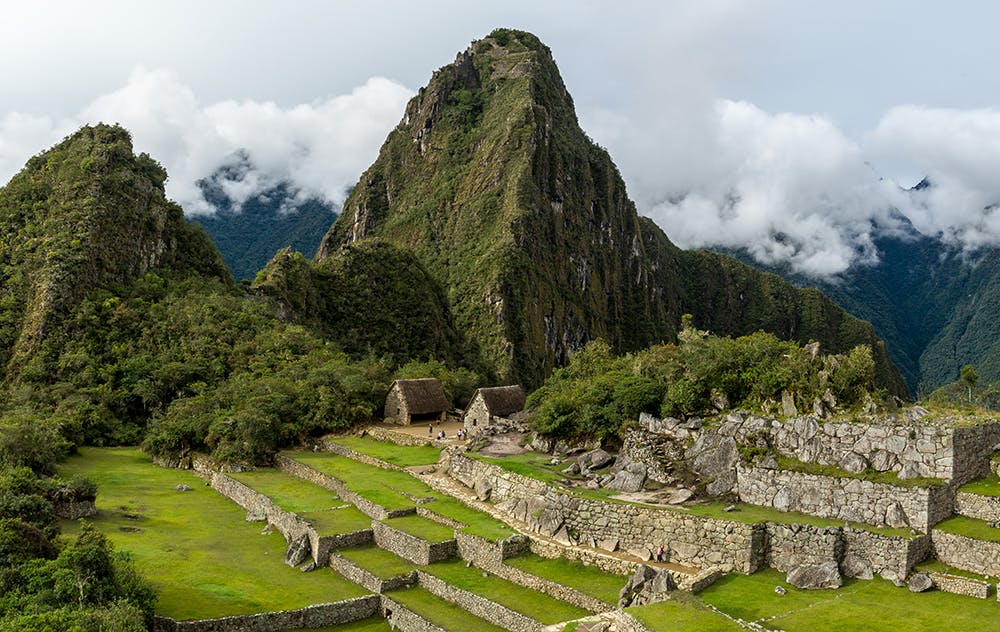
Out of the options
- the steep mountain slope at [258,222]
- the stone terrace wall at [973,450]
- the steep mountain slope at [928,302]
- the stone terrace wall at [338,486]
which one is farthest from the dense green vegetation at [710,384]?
the steep mountain slope at [258,222]

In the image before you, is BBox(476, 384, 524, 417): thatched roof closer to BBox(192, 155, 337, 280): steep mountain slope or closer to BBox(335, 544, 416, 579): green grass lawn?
BBox(335, 544, 416, 579): green grass lawn

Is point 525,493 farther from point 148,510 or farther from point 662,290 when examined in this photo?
Result: point 662,290

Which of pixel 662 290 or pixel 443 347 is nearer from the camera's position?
pixel 443 347

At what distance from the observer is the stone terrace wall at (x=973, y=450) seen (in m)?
20.3

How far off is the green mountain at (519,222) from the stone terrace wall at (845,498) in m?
71.4

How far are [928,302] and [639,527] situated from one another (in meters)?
165

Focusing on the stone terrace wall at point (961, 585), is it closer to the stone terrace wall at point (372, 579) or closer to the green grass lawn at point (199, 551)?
the stone terrace wall at point (372, 579)

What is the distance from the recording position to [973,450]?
20.8m

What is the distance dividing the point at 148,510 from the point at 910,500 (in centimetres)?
2554

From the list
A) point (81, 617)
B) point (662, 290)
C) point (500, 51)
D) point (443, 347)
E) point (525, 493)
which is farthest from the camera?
point (662, 290)

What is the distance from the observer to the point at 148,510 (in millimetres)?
31375

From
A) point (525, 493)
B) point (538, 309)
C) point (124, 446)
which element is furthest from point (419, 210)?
point (525, 493)

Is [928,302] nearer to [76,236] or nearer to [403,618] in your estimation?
[76,236]

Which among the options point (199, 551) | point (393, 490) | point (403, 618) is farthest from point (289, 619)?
point (393, 490)
